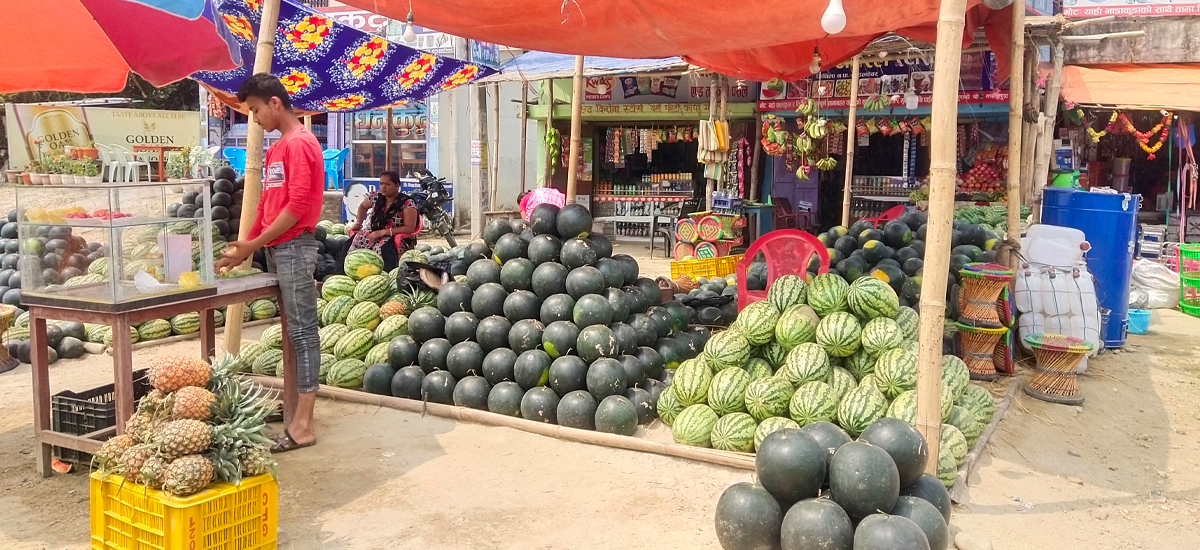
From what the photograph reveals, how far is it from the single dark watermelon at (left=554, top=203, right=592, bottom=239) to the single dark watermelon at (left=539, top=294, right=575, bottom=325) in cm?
58

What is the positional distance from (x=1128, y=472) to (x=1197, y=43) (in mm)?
11361

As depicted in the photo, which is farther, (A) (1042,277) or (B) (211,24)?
(A) (1042,277)

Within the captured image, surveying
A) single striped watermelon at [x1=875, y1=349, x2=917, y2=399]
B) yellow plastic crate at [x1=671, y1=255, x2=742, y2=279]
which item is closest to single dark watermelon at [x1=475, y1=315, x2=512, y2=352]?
single striped watermelon at [x1=875, y1=349, x2=917, y2=399]

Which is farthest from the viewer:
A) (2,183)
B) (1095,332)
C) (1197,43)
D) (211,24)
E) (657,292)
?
(2,183)

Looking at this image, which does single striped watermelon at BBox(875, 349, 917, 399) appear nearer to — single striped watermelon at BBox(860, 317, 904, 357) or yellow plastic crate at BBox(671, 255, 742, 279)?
single striped watermelon at BBox(860, 317, 904, 357)

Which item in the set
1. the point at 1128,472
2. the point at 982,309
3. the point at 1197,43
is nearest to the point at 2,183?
the point at 982,309

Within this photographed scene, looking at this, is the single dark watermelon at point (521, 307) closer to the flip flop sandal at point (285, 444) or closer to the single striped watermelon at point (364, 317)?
the single striped watermelon at point (364, 317)

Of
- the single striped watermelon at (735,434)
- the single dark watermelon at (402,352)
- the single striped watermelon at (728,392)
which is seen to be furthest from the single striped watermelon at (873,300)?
the single dark watermelon at (402,352)

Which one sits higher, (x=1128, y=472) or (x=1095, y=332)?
(x=1095, y=332)

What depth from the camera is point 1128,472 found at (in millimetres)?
5070

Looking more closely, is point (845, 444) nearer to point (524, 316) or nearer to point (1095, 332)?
point (524, 316)

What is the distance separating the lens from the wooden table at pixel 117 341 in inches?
158

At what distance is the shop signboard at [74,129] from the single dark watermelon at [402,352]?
1425 cm

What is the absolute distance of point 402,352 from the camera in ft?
20.2
